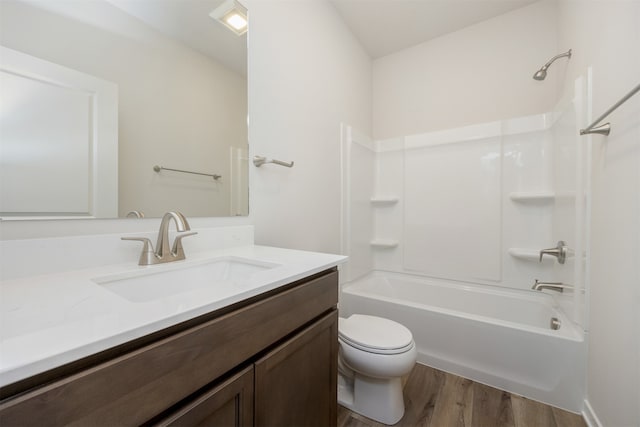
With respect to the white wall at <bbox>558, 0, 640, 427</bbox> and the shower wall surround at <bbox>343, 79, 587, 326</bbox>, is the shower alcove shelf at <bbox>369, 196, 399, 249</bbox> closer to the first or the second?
the shower wall surround at <bbox>343, 79, 587, 326</bbox>

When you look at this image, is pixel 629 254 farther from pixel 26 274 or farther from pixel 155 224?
pixel 26 274

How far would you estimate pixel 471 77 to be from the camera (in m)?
2.19

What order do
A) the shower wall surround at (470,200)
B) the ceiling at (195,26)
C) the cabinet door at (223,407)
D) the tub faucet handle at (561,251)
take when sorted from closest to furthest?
1. the cabinet door at (223,407)
2. the ceiling at (195,26)
3. the tub faucet handle at (561,251)
4. the shower wall surround at (470,200)

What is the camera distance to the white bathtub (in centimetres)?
133

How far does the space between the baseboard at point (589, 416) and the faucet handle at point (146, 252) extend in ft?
6.59

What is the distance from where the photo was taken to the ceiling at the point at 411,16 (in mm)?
1927

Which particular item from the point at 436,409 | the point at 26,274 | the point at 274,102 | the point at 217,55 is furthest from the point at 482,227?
the point at 26,274

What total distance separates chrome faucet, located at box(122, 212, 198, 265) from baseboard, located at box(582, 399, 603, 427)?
6.41ft

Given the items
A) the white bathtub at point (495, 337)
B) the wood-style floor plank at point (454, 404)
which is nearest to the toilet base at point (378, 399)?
the wood-style floor plank at point (454, 404)

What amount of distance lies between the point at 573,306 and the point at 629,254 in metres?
0.64

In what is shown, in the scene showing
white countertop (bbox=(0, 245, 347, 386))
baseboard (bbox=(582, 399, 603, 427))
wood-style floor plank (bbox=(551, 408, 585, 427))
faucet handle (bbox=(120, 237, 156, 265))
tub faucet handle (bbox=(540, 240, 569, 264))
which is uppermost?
faucet handle (bbox=(120, 237, 156, 265))

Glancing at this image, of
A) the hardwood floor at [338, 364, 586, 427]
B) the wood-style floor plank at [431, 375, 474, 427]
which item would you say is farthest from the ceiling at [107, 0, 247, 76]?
the wood-style floor plank at [431, 375, 474, 427]

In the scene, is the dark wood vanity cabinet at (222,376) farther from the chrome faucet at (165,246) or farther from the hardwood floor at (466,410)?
the hardwood floor at (466,410)

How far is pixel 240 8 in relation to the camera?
1266 millimetres
